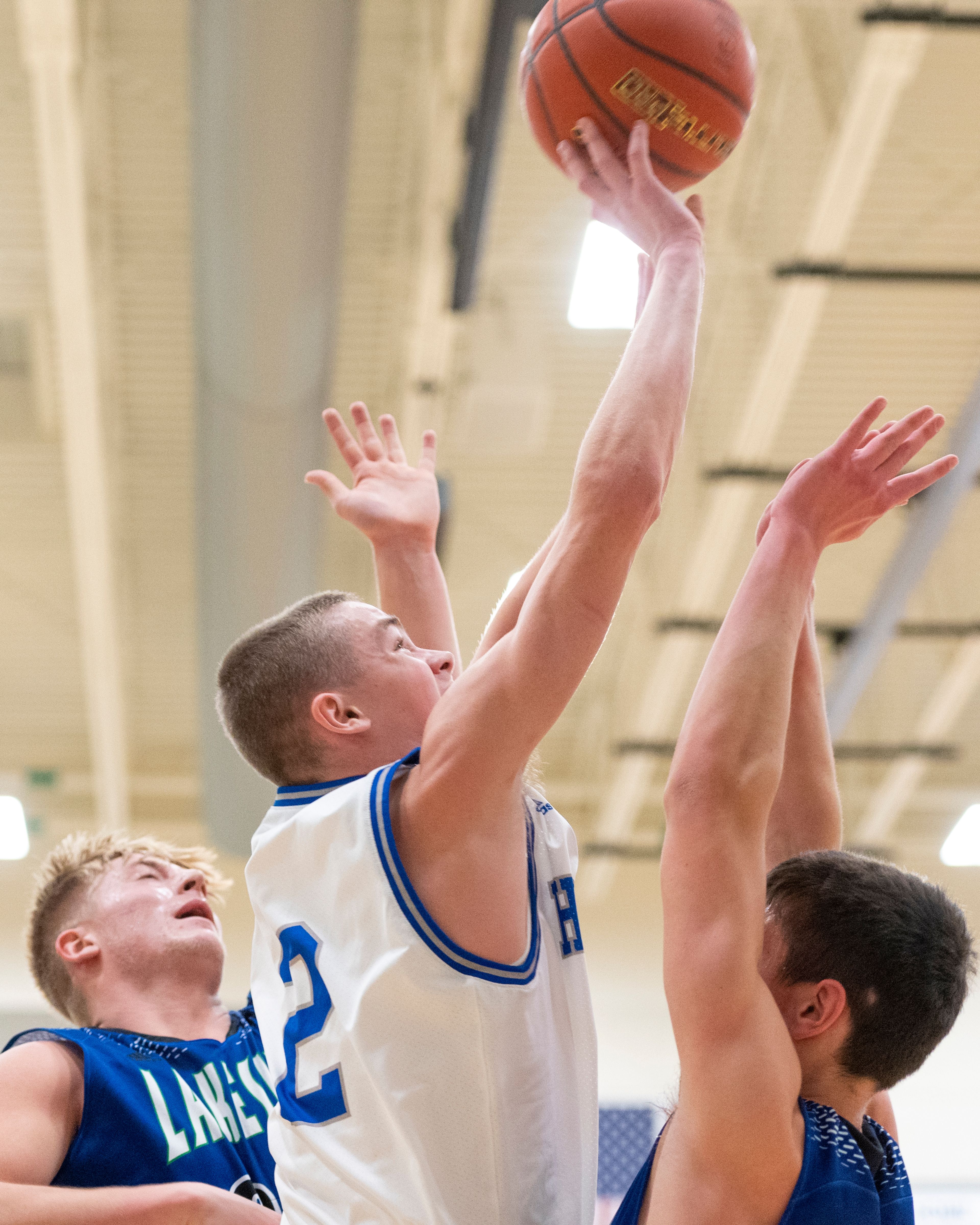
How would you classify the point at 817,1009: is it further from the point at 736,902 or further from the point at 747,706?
the point at 747,706

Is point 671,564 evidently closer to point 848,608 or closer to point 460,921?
point 848,608

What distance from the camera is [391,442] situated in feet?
10.8

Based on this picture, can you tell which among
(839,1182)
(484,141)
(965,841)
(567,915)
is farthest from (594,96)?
(965,841)

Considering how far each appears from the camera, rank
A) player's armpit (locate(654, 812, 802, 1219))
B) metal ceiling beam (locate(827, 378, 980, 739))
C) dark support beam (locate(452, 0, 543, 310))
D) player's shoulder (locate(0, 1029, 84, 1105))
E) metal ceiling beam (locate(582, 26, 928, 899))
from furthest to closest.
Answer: metal ceiling beam (locate(827, 378, 980, 739)) < metal ceiling beam (locate(582, 26, 928, 899)) < dark support beam (locate(452, 0, 543, 310)) < player's shoulder (locate(0, 1029, 84, 1105)) < player's armpit (locate(654, 812, 802, 1219))

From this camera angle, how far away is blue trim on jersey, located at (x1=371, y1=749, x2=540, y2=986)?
182 cm

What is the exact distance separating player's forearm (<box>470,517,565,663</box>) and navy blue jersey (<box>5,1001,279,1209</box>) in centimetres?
96

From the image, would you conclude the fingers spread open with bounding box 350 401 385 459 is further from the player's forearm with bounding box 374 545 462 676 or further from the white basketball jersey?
the white basketball jersey

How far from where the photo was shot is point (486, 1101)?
71.1 inches

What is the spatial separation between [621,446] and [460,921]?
693 millimetres

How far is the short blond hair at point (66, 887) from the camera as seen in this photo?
307 centimetres

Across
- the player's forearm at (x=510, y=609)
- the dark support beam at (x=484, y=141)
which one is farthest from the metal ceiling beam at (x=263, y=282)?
the player's forearm at (x=510, y=609)

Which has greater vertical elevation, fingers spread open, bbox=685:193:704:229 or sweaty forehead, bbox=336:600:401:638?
fingers spread open, bbox=685:193:704:229

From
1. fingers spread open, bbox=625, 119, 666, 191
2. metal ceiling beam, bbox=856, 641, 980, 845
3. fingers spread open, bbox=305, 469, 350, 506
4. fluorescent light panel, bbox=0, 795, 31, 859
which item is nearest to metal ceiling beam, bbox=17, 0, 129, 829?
fluorescent light panel, bbox=0, 795, 31, 859

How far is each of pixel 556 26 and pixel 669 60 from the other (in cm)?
29
